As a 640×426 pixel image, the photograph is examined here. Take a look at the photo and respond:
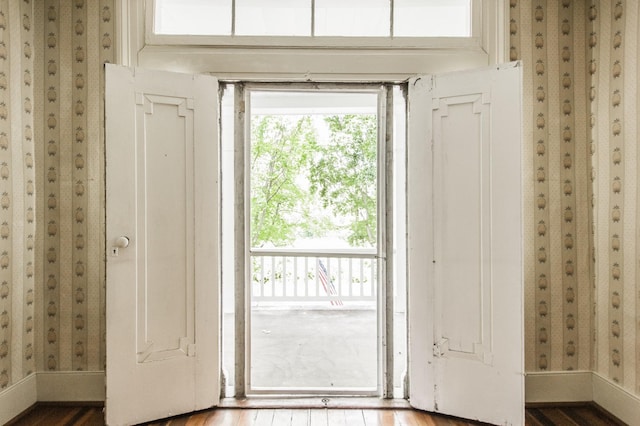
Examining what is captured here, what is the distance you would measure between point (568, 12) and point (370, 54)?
4.19 feet

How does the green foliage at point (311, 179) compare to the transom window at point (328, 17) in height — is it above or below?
below

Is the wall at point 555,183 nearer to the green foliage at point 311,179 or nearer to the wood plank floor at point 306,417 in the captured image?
the wood plank floor at point 306,417

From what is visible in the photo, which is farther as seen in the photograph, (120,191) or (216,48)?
(216,48)

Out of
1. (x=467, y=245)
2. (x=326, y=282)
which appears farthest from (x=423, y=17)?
(x=326, y=282)

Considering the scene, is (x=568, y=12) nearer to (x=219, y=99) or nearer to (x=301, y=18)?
(x=301, y=18)

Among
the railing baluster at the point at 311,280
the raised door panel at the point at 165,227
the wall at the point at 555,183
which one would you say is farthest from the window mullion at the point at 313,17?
the railing baluster at the point at 311,280

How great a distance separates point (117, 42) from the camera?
2510 millimetres

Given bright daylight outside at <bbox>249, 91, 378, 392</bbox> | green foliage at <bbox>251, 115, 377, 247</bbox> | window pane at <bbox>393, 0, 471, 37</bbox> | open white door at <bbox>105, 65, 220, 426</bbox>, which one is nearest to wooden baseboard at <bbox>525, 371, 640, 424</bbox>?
bright daylight outside at <bbox>249, 91, 378, 392</bbox>

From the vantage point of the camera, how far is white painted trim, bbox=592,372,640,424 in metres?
2.28

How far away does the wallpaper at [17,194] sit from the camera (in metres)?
2.33

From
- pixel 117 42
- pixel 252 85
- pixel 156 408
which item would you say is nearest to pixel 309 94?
pixel 252 85

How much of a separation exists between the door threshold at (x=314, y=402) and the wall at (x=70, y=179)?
91 cm

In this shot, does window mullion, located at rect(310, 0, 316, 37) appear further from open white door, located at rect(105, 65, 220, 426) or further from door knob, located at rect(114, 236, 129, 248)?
door knob, located at rect(114, 236, 129, 248)

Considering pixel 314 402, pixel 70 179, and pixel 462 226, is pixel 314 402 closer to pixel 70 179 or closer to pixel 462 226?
pixel 462 226
